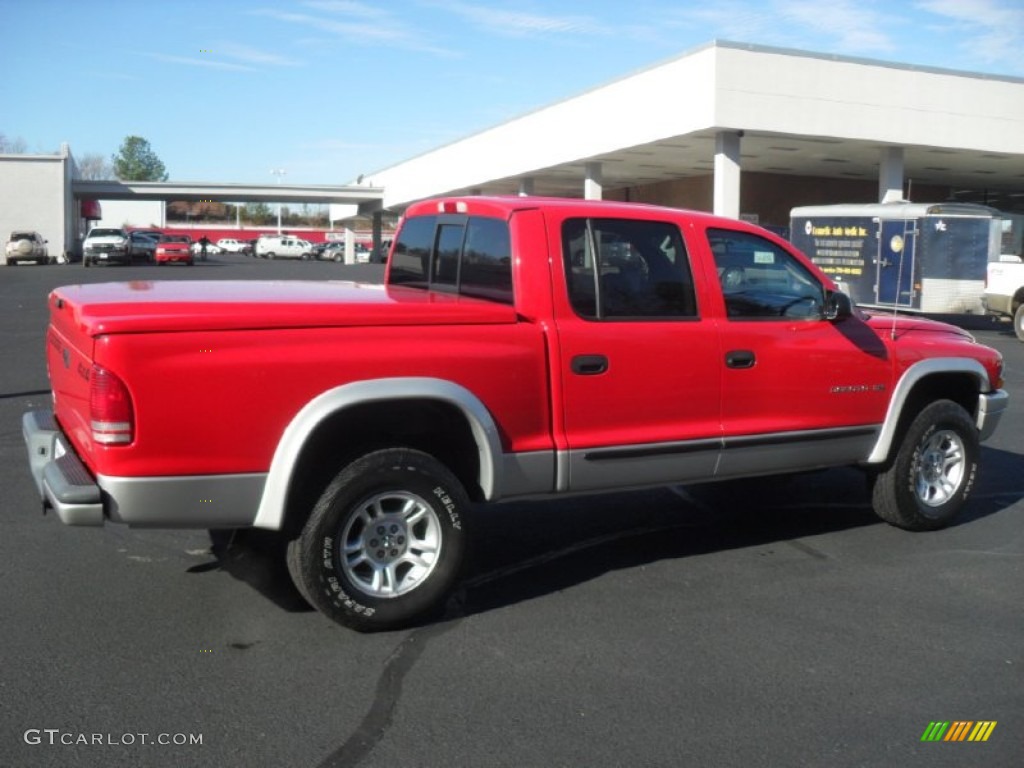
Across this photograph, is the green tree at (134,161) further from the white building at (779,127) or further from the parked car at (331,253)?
the white building at (779,127)

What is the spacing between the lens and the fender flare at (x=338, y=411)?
446 centimetres

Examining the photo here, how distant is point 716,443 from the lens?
5617 millimetres

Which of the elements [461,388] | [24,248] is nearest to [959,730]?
[461,388]

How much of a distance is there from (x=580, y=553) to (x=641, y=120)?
1004 inches

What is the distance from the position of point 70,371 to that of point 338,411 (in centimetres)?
130

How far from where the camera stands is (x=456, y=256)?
589 centimetres

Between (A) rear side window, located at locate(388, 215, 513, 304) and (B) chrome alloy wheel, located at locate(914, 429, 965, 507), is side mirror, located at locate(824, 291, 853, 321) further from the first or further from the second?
(A) rear side window, located at locate(388, 215, 513, 304)

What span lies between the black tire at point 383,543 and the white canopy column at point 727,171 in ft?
79.0

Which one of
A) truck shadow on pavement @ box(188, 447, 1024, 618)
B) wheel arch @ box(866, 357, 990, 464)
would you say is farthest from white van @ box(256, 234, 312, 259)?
wheel arch @ box(866, 357, 990, 464)

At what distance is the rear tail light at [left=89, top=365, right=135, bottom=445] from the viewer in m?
4.18

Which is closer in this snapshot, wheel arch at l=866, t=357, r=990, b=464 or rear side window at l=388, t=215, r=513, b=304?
rear side window at l=388, t=215, r=513, b=304

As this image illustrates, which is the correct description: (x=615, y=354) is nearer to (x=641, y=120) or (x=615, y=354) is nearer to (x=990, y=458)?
(x=990, y=458)

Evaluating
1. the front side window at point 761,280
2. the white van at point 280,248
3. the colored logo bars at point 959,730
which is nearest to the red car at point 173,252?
the white van at point 280,248

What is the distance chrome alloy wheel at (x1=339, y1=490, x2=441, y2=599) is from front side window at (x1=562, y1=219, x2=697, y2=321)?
4.18ft
